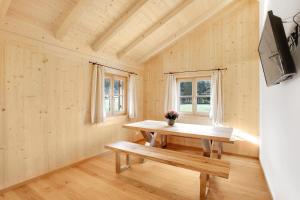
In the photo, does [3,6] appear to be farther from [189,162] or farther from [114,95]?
[189,162]

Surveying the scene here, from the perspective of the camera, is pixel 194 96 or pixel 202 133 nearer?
pixel 202 133

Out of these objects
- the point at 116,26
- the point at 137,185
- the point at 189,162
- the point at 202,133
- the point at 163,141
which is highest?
the point at 116,26

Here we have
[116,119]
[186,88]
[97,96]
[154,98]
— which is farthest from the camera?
[154,98]

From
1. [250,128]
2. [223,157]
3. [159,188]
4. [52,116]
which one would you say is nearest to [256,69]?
[250,128]

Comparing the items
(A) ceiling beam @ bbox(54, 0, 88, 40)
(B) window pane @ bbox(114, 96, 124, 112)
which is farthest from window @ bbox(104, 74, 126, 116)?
(A) ceiling beam @ bbox(54, 0, 88, 40)

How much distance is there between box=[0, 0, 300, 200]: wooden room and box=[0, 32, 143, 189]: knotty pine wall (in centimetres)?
2

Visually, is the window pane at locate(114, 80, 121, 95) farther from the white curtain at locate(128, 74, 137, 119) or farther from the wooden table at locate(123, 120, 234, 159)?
the wooden table at locate(123, 120, 234, 159)

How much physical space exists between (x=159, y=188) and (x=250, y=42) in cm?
340

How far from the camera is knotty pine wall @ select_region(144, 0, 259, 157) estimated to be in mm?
3539

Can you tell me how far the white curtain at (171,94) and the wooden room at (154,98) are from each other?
0.03 m

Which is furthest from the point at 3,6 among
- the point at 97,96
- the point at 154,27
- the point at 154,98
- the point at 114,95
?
the point at 154,98

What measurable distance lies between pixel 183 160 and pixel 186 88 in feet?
8.40

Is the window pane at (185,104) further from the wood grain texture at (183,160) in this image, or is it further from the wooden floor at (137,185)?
the wood grain texture at (183,160)

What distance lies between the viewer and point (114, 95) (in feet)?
13.6
